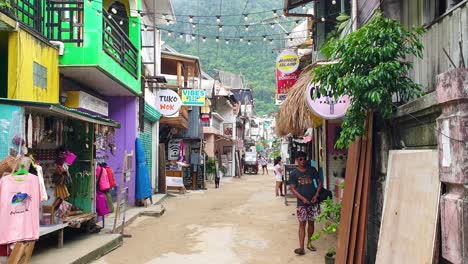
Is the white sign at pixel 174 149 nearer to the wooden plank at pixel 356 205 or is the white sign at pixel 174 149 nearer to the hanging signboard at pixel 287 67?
the hanging signboard at pixel 287 67

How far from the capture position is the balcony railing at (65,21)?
9.20 meters

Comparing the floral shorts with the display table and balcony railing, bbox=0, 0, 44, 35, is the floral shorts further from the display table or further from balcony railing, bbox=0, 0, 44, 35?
balcony railing, bbox=0, 0, 44, 35

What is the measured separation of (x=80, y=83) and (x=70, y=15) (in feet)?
7.50

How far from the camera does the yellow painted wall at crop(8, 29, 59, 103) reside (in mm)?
7422

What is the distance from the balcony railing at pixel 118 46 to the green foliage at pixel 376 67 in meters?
6.50

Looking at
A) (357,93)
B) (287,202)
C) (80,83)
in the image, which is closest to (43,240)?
(80,83)

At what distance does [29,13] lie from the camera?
8.30m

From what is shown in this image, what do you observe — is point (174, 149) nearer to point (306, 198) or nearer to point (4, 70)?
point (4, 70)

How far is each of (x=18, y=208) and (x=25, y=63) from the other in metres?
3.33

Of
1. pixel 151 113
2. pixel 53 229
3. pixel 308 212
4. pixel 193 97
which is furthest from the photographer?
pixel 193 97

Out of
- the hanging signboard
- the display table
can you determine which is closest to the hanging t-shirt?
the display table

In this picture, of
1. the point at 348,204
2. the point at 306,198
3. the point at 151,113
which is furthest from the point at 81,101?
the point at 348,204

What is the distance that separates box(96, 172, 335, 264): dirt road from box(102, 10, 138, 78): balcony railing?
4.36 meters

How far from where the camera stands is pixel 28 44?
7.77 m
